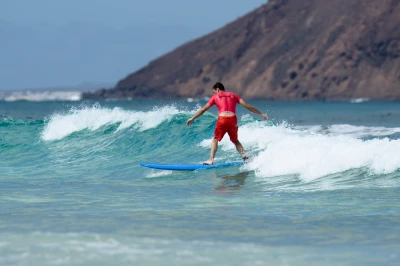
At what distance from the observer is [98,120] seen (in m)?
28.6

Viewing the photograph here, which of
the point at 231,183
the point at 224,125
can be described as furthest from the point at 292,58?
the point at 231,183

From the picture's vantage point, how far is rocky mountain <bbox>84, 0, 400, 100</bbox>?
149125mm

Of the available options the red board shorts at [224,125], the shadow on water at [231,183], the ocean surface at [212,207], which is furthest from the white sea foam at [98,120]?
the shadow on water at [231,183]

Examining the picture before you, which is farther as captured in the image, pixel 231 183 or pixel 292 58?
pixel 292 58

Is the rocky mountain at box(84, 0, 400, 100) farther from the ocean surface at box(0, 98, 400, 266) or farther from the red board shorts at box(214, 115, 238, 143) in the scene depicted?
the red board shorts at box(214, 115, 238, 143)

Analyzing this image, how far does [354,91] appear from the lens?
148625 mm

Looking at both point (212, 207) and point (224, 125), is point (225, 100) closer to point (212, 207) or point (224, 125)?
point (224, 125)

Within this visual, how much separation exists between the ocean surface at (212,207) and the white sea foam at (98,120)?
5.12 m

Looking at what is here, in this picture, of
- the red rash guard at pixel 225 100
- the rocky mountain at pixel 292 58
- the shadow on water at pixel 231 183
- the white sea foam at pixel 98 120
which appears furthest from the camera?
the rocky mountain at pixel 292 58

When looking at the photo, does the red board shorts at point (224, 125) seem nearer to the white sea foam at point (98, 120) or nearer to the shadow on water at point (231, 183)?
the shadow on water at point (231, 183)

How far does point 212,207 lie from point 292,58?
495 feet

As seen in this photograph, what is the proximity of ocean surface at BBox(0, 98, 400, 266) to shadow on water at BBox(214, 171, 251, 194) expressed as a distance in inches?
0.7

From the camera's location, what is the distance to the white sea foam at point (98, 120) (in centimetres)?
2615

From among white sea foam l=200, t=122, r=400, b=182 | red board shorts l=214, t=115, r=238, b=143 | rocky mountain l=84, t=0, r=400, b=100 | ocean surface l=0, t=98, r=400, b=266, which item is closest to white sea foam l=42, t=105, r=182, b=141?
ocean surface l=0, t=98, r=400, b=266
